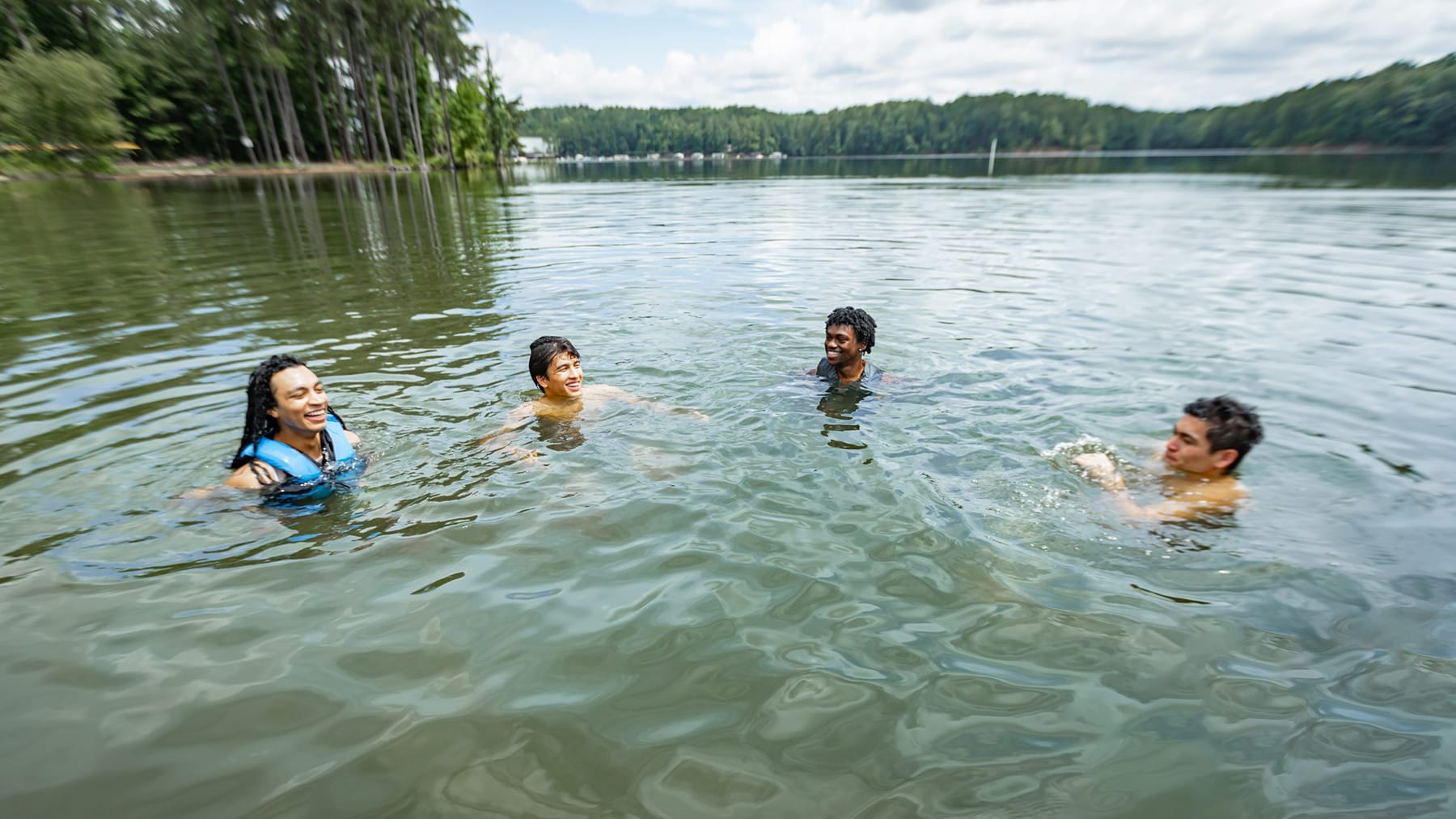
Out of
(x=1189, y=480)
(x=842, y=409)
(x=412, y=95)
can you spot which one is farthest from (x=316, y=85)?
(x=1189, y=480)

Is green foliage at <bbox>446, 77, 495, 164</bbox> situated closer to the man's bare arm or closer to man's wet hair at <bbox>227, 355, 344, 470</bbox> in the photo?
man's wet hair at <bbox>227, 355, 344, 470</bbox>

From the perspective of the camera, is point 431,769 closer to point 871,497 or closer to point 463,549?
point 463,549

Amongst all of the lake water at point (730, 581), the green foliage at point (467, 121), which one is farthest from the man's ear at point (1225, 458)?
the green foliage at point (467, 121)

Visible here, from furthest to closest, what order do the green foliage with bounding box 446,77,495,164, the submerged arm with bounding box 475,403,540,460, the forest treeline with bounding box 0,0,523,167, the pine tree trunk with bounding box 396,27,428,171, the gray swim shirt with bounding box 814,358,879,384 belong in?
the green foliage with bounding box 446,77,495,164 < the pine tree trunk with bounding box 396,27,428,171 < the forest treeline with bounding box 0,0,523,167 < the gray swim shirt with bounding box 814,358,879,384 < the submerged arm with bounding box 475,403,540,460

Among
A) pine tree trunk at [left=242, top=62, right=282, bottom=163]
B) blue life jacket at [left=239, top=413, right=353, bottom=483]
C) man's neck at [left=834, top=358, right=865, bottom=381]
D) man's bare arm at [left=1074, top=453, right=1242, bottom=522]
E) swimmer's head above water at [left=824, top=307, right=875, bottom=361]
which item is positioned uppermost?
pine tree trunk at [left=242, top=62, right=282, bottom=163]

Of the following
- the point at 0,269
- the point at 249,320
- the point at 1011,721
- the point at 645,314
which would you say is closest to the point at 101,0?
the point at 0,269

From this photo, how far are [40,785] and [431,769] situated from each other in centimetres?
145

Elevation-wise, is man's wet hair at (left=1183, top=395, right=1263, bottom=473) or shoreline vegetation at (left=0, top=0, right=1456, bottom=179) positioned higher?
shoreline vegetation at (left=0, top=0, right=1456, bottom=179)

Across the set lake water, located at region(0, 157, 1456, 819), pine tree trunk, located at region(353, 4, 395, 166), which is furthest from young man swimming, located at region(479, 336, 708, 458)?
pine tree trunk, located at region(353, 4, 395, 166)

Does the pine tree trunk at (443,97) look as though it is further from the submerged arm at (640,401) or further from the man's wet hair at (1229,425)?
the man's wet hair at (1229,425)

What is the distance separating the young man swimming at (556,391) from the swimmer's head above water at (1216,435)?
3.87 m

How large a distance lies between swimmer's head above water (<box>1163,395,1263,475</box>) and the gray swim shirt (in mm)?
2881

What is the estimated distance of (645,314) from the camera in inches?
393

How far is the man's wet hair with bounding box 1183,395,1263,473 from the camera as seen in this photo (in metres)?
4.71
